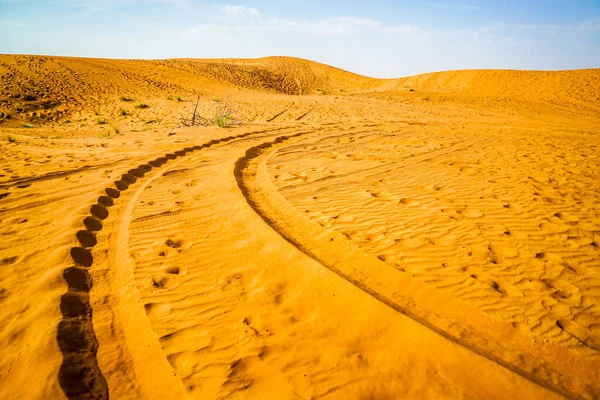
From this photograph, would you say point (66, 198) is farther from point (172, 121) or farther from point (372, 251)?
point (172, 121)

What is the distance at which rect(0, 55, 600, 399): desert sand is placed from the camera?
199 centimetres

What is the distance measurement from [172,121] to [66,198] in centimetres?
884

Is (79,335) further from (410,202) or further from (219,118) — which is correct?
(219,118)

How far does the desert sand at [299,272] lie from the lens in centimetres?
199

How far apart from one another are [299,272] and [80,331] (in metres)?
1.73

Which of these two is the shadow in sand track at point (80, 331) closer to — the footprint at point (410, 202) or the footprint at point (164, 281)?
the footprint at point (164, 281)

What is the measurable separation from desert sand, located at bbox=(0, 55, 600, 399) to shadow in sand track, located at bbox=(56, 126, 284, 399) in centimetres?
1

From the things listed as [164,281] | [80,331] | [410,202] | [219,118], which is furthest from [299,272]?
[219,118]

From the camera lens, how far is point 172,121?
41.5ft

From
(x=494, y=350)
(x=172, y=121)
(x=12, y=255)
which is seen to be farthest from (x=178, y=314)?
(x=172, y=121)

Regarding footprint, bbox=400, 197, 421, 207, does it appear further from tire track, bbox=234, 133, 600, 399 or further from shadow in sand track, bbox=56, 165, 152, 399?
shadow in sand track, bbox=56, 165, 152, 399

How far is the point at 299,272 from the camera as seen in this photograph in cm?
297

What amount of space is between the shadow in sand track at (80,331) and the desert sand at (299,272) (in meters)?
0.01

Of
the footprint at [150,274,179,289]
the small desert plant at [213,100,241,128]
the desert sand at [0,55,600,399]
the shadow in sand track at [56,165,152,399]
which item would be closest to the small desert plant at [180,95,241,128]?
the small desert plant at [213,100,241,128]
